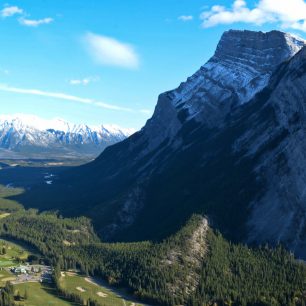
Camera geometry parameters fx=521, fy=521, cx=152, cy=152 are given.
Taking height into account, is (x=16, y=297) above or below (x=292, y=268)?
below

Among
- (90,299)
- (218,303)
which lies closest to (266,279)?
(218,303)

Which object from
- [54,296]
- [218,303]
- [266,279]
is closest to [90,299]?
[54,296]

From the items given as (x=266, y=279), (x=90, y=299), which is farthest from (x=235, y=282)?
(x=90, y=299)

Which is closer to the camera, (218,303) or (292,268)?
(218,303)

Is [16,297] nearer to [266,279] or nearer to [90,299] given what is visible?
[90,299]

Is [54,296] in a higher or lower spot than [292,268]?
lower

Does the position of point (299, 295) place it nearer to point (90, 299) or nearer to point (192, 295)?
point (192, 295)

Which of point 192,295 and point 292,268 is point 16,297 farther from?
point 292,268

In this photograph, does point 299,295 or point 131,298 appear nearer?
point 299,295
